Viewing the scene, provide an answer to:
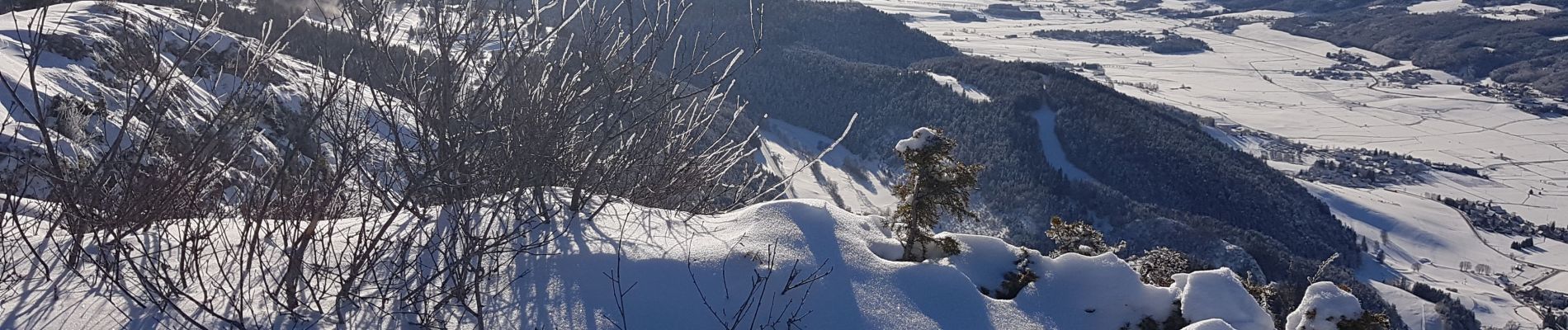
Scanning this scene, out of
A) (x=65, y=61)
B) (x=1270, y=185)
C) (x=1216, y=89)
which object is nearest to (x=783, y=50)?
(x=1270, y=185)

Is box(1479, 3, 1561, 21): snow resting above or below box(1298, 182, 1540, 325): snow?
above

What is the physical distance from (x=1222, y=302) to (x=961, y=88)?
87.2m

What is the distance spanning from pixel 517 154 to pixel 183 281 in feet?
7.50

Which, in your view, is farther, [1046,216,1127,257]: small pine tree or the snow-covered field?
the snow-covered field

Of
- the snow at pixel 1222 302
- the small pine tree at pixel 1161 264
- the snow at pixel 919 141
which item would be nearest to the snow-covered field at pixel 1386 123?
the small pine tree at pixel 1161 264

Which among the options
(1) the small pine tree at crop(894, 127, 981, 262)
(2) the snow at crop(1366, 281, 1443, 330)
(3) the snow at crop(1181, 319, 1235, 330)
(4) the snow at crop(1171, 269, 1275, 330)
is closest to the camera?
(3) the snow at crop(1181, 319, 1235, 330)

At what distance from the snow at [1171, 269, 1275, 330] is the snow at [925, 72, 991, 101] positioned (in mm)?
81293

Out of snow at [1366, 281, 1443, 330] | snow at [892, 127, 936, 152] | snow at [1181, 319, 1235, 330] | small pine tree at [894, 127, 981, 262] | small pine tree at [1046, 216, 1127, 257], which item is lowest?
snow at [1366, 281, 1443, 330]

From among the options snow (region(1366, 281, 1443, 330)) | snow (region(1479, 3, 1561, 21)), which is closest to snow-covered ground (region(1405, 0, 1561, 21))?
snow (region(1479, 3, 1561, 21))

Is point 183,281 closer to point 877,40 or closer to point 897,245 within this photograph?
point 897,245

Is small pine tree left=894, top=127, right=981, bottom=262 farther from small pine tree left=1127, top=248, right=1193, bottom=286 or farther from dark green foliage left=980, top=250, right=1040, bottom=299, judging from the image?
small pine tree left=1127, top=248, right=1193, bottom=286

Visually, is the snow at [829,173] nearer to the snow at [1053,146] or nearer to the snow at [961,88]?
the snow at [961,88]

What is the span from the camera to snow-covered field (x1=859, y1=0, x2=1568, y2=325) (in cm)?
6338

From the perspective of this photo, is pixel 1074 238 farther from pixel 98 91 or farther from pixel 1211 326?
pixel 98 91
